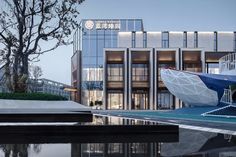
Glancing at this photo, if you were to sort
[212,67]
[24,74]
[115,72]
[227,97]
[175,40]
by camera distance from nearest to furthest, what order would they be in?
[24,74] < [227,97] < [115,72] < [212,67] < [175,40]

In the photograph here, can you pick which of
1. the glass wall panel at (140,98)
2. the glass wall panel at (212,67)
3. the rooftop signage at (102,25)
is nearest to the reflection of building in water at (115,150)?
the glass wall panel at (140,98)

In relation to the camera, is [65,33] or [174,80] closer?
[65,33]

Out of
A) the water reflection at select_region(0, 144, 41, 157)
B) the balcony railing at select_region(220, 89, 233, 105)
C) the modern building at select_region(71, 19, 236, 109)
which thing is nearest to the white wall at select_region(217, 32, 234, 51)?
the modern building at select_region(71, 19, 236, 109)

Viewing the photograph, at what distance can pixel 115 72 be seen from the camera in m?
54.8

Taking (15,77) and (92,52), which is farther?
(92,52)

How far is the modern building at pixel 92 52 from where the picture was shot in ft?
210

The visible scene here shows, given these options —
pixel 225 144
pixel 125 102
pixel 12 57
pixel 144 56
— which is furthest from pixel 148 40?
pixel 225 144

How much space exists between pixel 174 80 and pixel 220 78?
4463 mm

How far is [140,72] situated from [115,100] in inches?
204

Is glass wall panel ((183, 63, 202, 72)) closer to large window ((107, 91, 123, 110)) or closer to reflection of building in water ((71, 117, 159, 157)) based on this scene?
large window ((107, 91, 123, 110))

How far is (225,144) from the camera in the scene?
8727mm

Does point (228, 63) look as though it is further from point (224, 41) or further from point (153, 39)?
point (224, 41)

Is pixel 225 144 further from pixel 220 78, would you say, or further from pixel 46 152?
pixel 220 78

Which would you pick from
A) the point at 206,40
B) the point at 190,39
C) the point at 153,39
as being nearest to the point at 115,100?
the point at 153,39
